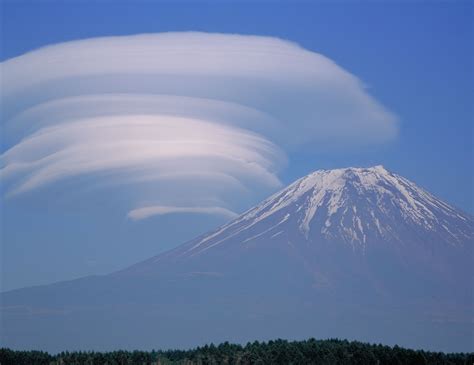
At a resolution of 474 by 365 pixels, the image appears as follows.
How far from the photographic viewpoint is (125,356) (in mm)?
A: 21312

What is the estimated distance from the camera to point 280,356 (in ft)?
69.2

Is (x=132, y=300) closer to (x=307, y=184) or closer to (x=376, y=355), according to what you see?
(x=307, y=184)

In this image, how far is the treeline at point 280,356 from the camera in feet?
68.1

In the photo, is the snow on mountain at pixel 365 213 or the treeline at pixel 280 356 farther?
the snow on mountain at pixel 365 213

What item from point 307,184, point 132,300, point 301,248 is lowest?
point 132,300

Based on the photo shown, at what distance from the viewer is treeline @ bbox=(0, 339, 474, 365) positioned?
20750 mm

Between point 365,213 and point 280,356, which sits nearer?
point 280,356

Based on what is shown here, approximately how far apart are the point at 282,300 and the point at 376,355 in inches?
3040

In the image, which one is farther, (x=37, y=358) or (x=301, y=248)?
(x=301, y=248)

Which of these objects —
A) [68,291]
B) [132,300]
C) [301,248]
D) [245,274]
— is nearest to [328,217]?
[301,248]

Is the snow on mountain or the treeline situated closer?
the treeline

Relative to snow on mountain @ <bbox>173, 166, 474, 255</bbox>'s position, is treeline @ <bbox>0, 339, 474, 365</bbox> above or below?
below

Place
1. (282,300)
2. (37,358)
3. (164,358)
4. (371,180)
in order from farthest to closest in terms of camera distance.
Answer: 1. (371,180)
2. (282,300)
3. (37,358)
4. (164,358)

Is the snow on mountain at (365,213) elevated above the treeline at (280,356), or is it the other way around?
the snow on mountain at (365,213)
